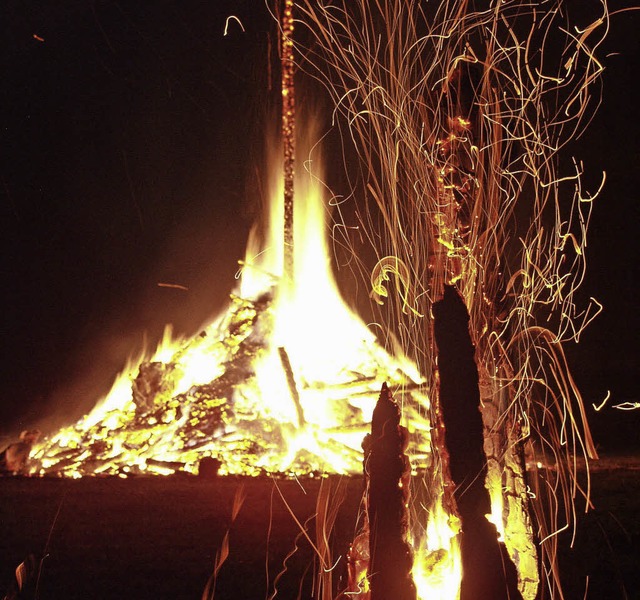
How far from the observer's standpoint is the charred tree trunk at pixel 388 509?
2.81 meters

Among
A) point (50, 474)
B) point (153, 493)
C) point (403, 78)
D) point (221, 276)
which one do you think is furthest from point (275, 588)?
point (221, 276)

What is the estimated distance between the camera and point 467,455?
2811mm

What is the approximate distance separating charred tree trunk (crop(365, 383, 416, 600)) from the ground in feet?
4.01

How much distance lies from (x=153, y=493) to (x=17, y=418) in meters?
7.48

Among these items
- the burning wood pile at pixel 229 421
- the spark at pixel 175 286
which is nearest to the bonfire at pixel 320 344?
the burning wood pile at pixel 229 421

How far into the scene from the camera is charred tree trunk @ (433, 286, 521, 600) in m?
2.70

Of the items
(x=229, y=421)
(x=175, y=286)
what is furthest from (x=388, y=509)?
(x=175, y=286)

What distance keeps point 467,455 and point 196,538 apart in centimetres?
389

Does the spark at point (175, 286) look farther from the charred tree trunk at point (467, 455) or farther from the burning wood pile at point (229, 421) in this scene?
the charred tree trunk at point (467, 455)

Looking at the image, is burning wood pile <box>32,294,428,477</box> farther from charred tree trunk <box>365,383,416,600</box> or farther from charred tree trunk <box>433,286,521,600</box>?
charred tree trunk <box>433,286,521,600</box>

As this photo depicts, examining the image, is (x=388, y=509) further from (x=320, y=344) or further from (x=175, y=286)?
(x=175, y=286)

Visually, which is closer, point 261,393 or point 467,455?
point 467,455

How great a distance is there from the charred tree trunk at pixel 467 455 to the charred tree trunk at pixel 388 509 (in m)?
0.24

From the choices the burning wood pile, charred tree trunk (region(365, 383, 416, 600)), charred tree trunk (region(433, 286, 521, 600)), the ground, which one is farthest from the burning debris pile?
charred tree trunk (region(433, 286, 521, 600))
